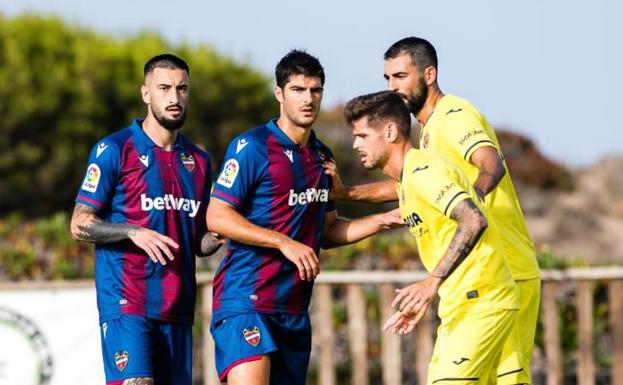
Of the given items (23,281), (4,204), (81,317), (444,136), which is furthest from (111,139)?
(4,204)

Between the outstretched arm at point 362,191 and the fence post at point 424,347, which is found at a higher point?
the outstretched arm at point 362,191

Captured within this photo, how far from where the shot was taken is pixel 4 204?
28062 millimetres

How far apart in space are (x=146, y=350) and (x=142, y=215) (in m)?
0.87

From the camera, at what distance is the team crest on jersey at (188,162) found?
9500 mm

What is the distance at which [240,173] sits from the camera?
9.03 m

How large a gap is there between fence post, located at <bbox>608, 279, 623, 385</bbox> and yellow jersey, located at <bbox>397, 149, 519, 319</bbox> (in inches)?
238

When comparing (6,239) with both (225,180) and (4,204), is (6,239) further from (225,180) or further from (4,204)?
(4,204)

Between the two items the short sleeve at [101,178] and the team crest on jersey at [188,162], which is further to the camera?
the team crest on jersey at [188,162]

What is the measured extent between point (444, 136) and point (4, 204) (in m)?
20.4

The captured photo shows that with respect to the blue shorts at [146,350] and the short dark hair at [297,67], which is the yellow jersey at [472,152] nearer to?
the short dark hair at [297,67]

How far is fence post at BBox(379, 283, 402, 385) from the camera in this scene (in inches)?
554

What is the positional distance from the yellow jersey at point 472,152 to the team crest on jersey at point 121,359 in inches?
89.9

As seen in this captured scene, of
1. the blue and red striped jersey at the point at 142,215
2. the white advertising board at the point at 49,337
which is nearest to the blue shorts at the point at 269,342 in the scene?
the blue and red striped jersey at the point at 142,215

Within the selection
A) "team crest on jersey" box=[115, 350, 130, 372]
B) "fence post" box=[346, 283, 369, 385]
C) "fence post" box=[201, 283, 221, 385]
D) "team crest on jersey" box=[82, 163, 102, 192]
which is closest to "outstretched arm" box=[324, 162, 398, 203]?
"team crest on jersey" box=[82, 163, 102, 192]
